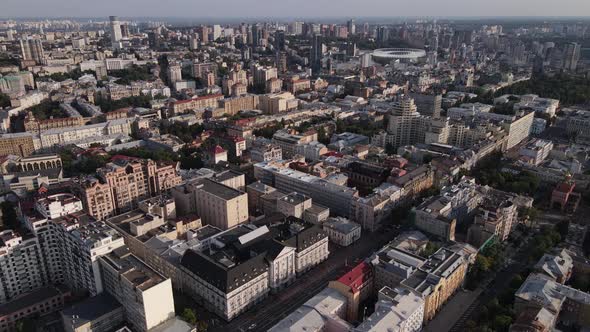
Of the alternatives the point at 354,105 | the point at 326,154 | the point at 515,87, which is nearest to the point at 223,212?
the point at 326,154

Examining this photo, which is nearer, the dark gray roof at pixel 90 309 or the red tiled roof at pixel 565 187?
the dark gray roof at pixel 90 309

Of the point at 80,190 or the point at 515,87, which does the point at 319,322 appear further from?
the point at 515,87

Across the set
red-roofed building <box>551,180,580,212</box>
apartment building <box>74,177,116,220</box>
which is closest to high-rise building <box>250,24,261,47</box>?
apartment building <box>74,177,116,220</box>

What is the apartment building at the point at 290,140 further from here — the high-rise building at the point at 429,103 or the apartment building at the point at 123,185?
the high-rise building at the point at 429,103

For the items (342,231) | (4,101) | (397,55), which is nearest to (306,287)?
(342,231)

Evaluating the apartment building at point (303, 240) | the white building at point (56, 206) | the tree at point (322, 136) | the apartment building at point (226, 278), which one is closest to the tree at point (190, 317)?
the apartment building at point (226, 278)

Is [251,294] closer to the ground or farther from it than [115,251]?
closer to the ground
